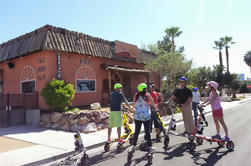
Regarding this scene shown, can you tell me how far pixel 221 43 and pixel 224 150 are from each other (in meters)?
41.9

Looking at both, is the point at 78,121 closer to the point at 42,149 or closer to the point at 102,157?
the point at 42,149

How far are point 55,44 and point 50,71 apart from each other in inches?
64.5

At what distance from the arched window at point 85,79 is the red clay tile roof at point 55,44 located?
1.23m

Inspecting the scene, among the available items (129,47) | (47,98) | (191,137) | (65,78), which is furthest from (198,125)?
(129,47)

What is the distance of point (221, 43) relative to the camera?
42.2 m

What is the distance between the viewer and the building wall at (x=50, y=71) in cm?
1200

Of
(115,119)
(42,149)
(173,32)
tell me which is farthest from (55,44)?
(173,32)

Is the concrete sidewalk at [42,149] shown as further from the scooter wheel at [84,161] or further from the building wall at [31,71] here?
the building wall at [31,71]

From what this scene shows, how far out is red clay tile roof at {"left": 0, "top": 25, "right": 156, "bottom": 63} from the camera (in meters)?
11.5

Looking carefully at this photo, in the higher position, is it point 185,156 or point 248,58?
point 248,58

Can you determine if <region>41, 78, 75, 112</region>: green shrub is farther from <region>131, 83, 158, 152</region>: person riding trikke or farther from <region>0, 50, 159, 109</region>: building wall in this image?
<region>131, 83, 158, 152</region>: person riding trikke

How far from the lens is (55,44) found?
37.9ft

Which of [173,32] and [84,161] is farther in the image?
[173,32]

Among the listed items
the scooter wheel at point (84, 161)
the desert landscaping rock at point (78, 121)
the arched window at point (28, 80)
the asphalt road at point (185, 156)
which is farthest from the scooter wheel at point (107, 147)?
the arched window at point (28, 80)
